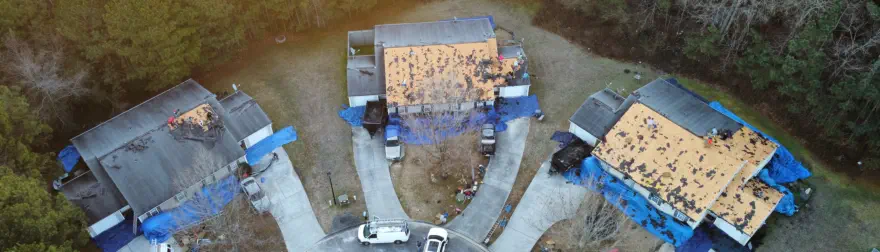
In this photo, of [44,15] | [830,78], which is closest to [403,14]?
[44,15]

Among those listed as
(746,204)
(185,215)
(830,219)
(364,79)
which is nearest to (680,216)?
(746,204)

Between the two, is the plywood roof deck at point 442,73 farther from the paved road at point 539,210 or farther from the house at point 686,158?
the paved road at point 539,210

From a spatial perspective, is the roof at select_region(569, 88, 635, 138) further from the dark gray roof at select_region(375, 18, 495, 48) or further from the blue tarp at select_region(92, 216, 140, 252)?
the blue tarp at select_region(92, 216, 140, 252)

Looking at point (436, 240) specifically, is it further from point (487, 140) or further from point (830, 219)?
point (830, 219)

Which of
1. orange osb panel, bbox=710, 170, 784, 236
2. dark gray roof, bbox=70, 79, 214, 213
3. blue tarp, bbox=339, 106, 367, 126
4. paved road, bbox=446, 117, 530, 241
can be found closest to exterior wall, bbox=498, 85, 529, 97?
paved road, bbox=446, 117, 530, 241

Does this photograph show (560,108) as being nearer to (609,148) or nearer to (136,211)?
(609,148)

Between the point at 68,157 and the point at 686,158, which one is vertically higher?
the point at 68,157

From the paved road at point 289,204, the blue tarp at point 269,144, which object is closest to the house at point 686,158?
the paved road at point 289,204

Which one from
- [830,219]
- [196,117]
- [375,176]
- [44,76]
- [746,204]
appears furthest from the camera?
[196,117]
